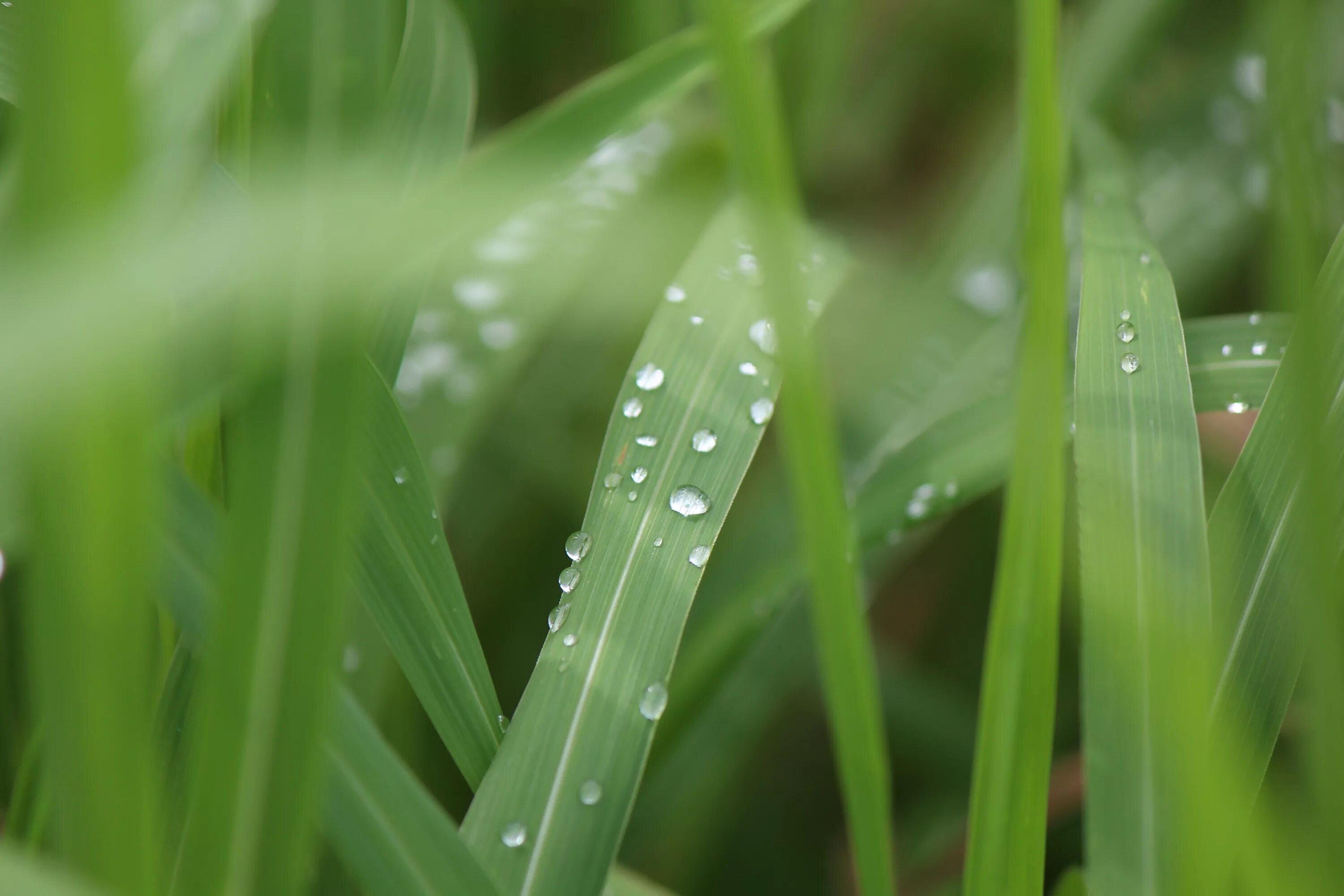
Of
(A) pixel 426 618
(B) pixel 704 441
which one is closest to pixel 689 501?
(B) pixel 704 441

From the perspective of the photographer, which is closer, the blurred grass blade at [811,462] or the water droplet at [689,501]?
the blurred grass blade at [811,462]

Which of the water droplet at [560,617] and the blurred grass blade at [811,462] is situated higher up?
the blurred grass blade at [811,462]

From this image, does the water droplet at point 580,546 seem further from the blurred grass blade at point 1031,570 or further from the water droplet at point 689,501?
the blurred grass blade at point 1031,570

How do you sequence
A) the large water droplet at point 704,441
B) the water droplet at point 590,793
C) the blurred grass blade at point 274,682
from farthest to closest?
the large water droplet at point 704,441, the water droplet at point 590,793, the blurred grass blade at point 274,682

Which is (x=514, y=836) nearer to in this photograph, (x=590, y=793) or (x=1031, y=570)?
(x=590, y=793)

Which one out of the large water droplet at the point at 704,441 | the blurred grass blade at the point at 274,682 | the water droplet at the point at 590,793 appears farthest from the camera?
the large water droplet at the point at 704,441

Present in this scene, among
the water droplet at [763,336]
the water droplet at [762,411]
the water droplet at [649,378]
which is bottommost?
the water droplet at [762,411]

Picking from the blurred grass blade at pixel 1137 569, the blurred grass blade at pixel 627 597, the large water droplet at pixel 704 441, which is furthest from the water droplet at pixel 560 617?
the blurred grass blade at pixel 1137 569
